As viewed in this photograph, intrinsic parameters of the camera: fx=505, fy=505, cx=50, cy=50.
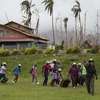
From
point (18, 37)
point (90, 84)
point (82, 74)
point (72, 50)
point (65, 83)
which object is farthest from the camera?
point (18, 37)

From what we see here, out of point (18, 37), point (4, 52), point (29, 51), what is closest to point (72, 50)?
point (29, 51)

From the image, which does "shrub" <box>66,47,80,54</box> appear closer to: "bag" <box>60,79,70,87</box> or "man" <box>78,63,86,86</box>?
"man" <box>78,63,86,86</box>

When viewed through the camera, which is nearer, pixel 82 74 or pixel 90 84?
pixel 90 84

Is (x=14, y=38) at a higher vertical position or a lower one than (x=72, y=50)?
higher

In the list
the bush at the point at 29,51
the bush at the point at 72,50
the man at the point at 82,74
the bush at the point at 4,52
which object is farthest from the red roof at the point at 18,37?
the man at the point at 82,74

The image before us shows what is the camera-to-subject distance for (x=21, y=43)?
88.2 metres

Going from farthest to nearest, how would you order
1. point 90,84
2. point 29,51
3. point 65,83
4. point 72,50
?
point 29,51 < point 72,50 < point 65,83 < point 90,84

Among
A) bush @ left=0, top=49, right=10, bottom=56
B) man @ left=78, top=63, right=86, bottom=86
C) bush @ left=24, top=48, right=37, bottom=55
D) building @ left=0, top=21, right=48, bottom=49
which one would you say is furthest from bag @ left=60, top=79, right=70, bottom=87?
building @ left=0, top=21, right=48, bottom=49

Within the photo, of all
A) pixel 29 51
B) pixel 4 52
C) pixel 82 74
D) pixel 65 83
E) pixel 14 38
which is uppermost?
pixel 14 38

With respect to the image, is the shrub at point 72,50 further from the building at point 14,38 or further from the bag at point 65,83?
the bag at point 65,83

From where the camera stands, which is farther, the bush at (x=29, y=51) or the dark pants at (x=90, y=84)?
the bush at (x=29, y=51)

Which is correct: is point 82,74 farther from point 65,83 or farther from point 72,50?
point 72,50

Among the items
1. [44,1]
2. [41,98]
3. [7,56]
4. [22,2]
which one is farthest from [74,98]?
[22,2]

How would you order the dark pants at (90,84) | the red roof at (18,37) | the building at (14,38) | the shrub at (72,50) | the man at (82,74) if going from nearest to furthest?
the dark pants at (90,84) < the man at (82,74) < the shrub at (72,50) < the building at (14,38) < the red roof at (18,37)
